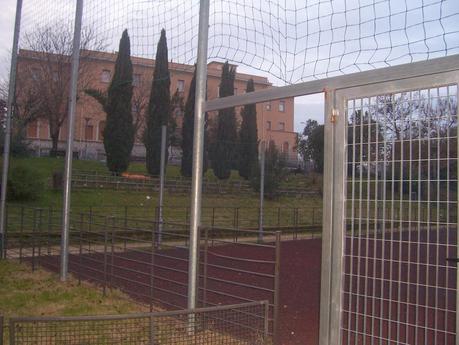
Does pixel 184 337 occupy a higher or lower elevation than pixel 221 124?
lower

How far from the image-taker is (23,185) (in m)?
20.6

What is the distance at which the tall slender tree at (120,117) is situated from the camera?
→ 32500 millimetres

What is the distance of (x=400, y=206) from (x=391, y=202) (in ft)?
0.46

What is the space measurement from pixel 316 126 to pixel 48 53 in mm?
17572

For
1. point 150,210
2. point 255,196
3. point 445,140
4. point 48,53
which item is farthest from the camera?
point 48,53

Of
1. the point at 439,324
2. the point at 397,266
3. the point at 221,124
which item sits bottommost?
the point at 439,324

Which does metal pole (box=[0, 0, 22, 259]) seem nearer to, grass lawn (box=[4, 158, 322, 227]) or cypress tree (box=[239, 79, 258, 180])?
grass lawn (box=[4, 158, 322, 227])

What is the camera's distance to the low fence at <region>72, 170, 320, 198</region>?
1066 inches

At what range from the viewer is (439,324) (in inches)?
183

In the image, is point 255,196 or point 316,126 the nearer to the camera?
point 255,196

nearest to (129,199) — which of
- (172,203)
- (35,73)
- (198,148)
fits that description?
(172,203)

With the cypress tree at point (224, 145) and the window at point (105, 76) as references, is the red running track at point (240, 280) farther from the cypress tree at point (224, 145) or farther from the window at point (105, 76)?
the window at point (105, 76)

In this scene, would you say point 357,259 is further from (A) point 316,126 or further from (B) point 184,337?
(A) point 316,126

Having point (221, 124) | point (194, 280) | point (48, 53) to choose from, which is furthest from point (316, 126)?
point (194, 280)
